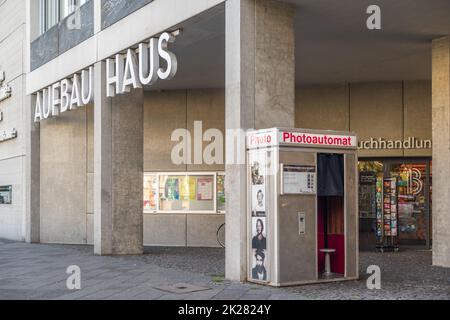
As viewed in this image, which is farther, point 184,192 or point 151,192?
point 151,192

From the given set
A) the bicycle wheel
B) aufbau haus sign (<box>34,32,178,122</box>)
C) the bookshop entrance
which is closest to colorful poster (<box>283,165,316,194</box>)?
aufbau haus sign (<box>34,32,178,122</box>)

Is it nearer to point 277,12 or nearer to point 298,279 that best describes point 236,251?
point 298,279

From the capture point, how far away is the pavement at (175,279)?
9.60 meters

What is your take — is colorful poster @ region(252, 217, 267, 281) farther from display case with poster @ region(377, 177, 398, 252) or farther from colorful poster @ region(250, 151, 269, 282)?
display case with poster @ region(377, 177, 398, 252)

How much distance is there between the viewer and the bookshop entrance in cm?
1691

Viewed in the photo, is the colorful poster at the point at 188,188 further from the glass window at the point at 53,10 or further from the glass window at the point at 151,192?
the glass window at the point at 53,10

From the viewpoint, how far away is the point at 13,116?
74.0 ft

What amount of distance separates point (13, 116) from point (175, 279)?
1338 cm

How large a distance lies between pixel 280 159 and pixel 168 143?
9678 mm

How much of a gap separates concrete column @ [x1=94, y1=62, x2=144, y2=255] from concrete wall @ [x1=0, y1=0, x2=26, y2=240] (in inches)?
245

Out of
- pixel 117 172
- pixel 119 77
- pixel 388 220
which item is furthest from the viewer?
pixel 388 220

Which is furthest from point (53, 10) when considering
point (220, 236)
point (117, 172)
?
point (220, 236)

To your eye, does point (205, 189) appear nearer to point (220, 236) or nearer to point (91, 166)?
point (220, 236)

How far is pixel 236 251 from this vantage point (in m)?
10.8
